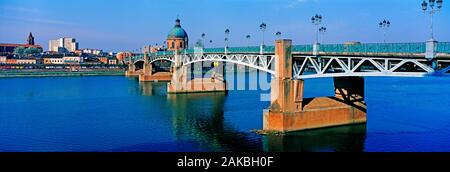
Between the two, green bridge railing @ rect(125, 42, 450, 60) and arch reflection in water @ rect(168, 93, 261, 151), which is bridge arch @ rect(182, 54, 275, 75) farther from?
→ arch reflection in water @ rect(168, 93, 261, 151)

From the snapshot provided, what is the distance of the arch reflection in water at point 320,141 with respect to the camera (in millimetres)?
27031

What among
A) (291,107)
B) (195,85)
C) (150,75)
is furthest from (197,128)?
(150,75)

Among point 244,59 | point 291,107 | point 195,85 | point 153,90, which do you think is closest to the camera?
point 291,107

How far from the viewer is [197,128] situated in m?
34.8

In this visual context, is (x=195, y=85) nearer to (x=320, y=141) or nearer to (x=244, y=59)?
(x=244, y=59)

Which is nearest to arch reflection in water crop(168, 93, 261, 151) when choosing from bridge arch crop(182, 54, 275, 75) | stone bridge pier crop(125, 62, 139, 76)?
bridge arch crop(182, 54, 275, 75)

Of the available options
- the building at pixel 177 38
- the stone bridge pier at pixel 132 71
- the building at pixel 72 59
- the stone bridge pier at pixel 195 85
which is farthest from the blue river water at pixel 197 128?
the building at pixel 72 59

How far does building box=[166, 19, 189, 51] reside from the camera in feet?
376

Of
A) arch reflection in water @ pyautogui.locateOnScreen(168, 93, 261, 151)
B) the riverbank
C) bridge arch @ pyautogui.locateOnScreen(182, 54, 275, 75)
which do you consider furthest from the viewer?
the riverbank

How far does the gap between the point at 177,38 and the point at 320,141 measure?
89.4 meters

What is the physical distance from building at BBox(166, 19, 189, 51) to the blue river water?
204 feet

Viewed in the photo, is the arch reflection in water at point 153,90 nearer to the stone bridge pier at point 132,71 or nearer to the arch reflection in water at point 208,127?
the arch reflection in water at point 208,127

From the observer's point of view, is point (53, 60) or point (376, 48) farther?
point (53, 60)
